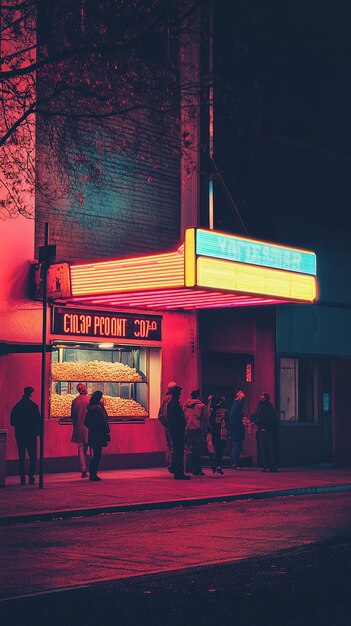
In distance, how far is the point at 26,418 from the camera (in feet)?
65.2

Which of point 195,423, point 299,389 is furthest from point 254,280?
point 299,389

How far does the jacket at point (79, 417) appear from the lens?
837 inches

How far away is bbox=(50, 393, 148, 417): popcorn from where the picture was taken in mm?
22422

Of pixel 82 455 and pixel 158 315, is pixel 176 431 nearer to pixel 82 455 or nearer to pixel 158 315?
pixel 82 455

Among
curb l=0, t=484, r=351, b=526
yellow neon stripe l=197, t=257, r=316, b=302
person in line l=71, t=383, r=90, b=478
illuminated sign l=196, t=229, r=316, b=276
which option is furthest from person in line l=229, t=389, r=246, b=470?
person in line l=71, t=383, r=90, b=478

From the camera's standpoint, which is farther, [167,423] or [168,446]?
[168,446]

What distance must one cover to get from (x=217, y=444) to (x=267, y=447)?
76.1 inches

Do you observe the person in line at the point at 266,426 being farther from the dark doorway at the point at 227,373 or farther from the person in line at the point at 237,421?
the dark doorway at the point at 227,373

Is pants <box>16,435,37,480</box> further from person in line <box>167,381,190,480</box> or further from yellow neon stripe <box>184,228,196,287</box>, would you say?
yellow neon stripe <box>184,228,196,287</box>

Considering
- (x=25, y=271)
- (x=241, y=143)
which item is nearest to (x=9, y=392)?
(x=25, y=271)

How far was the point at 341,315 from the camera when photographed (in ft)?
92.9

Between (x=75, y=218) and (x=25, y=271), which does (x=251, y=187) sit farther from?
(x=25, y=271)

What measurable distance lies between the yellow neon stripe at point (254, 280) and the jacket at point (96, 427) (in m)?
3.52

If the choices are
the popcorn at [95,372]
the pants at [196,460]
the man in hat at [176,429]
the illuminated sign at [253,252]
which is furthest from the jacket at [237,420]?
the illuminated sign at [253,252]
